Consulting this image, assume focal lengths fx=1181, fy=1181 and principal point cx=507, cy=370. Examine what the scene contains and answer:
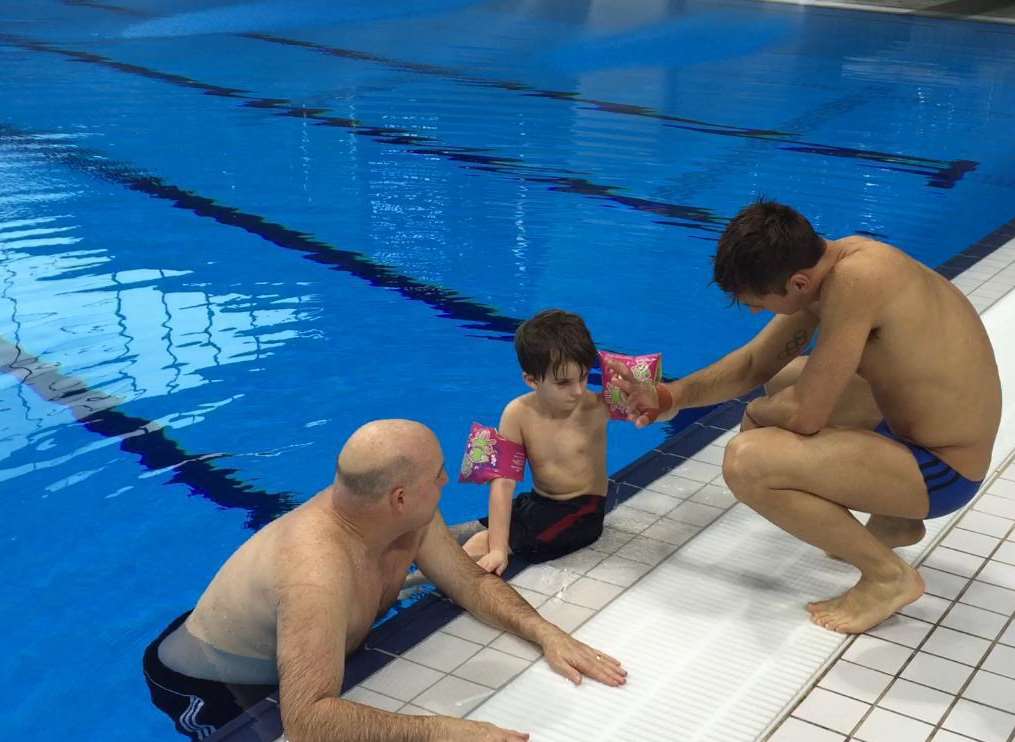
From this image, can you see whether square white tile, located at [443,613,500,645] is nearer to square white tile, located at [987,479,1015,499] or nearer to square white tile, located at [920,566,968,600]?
square white tile, located at [920,566,968,600]

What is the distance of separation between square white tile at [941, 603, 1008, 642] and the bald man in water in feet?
3.02

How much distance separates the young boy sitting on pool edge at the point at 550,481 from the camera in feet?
10.6

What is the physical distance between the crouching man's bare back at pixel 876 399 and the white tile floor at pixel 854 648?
6.1 inches

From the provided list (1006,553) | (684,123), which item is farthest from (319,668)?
(684,123)

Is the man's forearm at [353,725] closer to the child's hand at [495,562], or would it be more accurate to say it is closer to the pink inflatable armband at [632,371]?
the child's hand at [495,562]

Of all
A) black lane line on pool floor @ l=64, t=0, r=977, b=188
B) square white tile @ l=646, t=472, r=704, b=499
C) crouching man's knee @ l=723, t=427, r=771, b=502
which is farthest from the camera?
black lane line on pool floor @ l=64, t=0, r=977, b=188

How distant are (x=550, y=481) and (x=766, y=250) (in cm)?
101

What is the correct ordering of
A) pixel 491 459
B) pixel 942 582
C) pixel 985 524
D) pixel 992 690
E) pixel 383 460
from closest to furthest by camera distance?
pixel 383 460 < pixel 992 690 < pixel 942 582 < pixel 491 459 < pixel 985 524

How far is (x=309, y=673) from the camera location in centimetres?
234

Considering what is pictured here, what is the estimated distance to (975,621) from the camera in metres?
3.01

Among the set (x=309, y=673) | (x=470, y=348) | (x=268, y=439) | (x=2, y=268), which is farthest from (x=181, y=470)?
(x=2, y=268)

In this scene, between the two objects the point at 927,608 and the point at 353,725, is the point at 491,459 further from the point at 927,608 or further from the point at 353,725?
the point at 927,608

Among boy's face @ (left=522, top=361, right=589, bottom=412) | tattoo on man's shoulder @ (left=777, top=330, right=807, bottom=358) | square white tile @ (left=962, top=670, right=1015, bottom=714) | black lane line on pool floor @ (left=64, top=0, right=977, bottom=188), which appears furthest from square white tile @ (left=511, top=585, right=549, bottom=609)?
black lane line on pool floor @ (left=64, top=0, right=977, bottom=188)

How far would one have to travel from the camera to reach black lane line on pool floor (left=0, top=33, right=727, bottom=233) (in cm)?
775
